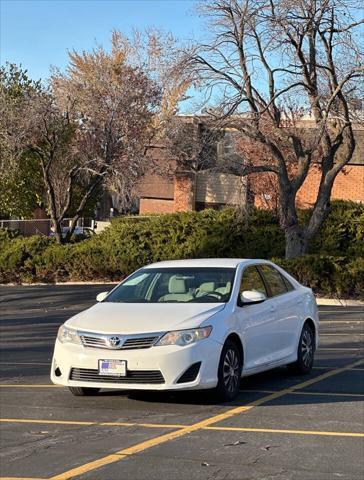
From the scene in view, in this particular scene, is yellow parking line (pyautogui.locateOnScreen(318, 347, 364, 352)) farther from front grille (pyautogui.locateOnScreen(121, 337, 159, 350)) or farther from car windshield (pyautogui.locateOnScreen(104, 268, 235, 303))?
front grille (pyautogui.locateOnScreen(121, 337, 159, 350))

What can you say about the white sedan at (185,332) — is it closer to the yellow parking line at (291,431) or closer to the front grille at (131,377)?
the front grille at (131,377)

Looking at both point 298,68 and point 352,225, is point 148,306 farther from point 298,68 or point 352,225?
point 352,225

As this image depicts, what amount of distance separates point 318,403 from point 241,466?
2.53 meters

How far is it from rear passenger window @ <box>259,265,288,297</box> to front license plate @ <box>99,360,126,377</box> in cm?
257

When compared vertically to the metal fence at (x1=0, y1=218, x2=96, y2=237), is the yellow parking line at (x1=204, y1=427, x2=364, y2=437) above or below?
below

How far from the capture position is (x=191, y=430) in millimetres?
7164

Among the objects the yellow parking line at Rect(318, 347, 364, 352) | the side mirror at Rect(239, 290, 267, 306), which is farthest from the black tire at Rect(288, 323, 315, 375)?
the yellow parking line at Rect(318, 347, 364, 352)

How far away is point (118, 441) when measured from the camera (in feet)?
22.5

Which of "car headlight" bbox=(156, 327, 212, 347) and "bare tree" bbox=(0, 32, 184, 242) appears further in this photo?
"bare tree" bbox=(0, 32, 184, 242)

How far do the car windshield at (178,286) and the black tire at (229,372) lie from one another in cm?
61

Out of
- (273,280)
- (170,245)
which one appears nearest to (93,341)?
(273,280)

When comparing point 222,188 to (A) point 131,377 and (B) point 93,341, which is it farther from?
(A) point 131,377

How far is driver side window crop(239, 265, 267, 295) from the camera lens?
9.25 metres

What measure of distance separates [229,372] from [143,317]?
3.55 feet
